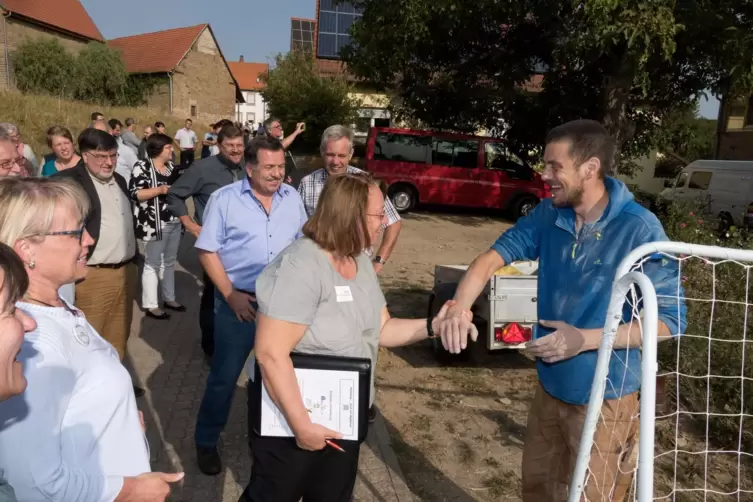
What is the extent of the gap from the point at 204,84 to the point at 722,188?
3835 centimetres

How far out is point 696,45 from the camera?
10352mm

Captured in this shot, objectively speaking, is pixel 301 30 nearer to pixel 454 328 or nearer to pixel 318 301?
pixel 454 328

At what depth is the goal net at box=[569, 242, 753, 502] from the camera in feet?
5.76

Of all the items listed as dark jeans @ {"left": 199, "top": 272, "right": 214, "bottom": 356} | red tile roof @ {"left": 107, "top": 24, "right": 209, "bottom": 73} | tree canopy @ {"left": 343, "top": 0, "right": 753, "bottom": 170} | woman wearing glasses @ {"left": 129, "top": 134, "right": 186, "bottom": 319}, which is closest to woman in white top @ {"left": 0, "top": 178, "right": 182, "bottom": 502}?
dark jeans @ {"left": 199, "top": 272, "right": 214, "bottom": 356}

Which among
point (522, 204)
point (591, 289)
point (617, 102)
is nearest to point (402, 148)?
point (522, 204)

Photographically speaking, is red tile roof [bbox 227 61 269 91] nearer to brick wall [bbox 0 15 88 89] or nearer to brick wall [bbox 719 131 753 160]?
brick wall [bbox 0 15 88 89]

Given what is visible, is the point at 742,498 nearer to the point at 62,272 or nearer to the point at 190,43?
the point at 62,272

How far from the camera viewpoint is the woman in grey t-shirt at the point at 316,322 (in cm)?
199

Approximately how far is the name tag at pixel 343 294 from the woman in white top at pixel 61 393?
761 millimetres

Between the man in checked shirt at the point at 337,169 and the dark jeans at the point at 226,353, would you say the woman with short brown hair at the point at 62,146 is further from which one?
the dark jeans at the point at 226,353

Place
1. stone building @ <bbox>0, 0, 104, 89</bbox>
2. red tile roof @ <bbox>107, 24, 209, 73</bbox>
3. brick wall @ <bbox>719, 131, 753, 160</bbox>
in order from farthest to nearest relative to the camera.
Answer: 1. red tile roof @ <bbox>107, 24, 209, 73</bbox>
2. stone building @ <bbox>0, 0, 104, 89</bbox>
3. brick wall @ <bbox>719, 131, 753, 160</bbox>

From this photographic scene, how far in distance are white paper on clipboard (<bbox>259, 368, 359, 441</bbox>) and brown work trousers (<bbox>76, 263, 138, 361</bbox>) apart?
2.02 meters

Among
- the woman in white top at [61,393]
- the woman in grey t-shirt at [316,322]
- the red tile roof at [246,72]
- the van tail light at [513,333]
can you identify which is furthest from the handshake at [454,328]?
the red tile roof at [246,72]

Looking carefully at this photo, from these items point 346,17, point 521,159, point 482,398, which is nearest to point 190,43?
point 346,17
